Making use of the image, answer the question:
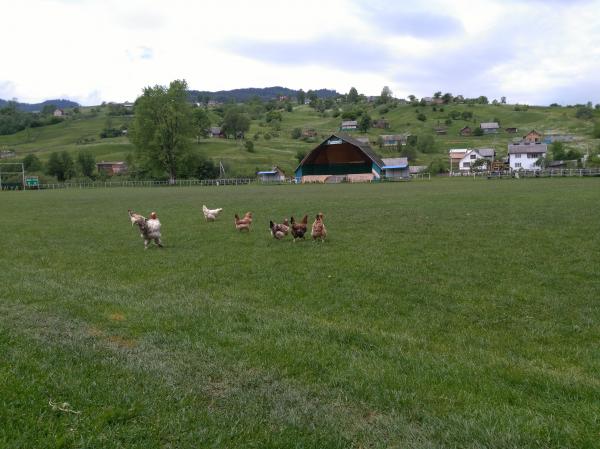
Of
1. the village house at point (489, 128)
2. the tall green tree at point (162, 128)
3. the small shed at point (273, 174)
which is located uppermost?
the village house at point (489, 128)

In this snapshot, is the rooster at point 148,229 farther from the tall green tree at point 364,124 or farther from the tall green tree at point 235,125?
the tall green tree at point 364,124

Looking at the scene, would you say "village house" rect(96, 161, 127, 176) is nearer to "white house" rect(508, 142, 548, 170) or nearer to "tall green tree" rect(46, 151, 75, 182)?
"tall green tree" rect(46, 151, 75, 182)

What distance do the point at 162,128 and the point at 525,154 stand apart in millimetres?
79150

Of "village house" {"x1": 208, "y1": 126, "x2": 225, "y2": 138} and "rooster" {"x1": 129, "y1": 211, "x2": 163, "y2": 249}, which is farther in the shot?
"village house" {"x1": 208, "y1": 126, "x2": 225, "y2": 138}

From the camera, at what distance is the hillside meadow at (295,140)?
11894 centimetres

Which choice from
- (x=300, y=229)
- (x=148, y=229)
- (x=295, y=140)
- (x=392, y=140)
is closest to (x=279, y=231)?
(x=300, y=229)

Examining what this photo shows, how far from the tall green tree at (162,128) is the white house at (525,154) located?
235ft

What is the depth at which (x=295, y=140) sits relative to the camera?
15062cm

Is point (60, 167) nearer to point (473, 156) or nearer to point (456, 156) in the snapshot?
point (456, 156)

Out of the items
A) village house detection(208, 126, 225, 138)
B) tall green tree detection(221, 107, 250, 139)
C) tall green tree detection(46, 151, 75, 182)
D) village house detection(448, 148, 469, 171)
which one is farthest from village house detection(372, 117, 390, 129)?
tall green tree detection(46, 151, 75, 182)

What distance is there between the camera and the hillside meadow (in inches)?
4683

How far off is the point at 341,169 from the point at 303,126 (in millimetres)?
95142

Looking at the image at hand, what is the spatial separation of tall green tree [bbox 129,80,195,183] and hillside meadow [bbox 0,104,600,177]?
12771mm

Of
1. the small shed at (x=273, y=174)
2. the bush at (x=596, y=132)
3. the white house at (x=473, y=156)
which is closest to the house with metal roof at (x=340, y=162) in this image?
the small shed at (x=273, y=174)
